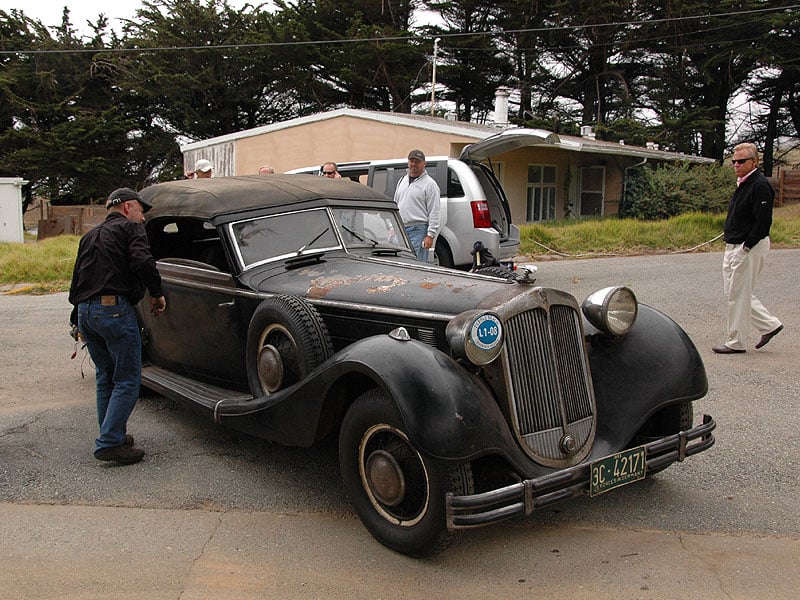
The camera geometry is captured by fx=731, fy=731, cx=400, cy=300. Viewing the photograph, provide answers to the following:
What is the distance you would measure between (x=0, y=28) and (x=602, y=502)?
39655 mm

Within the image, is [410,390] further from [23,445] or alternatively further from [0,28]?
[0,28]

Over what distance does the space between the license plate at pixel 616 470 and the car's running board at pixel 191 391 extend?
6.55ft

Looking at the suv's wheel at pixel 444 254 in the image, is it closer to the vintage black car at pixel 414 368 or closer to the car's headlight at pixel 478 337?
the vintage black car at pixel 414 368

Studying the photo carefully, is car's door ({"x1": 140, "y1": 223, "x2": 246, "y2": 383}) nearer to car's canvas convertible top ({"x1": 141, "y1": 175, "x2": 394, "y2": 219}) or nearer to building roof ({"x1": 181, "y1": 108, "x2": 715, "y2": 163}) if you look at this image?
car's canvas convertible top ({"x1": 141, "y1": 175, "x2": 394, "y2": 219})

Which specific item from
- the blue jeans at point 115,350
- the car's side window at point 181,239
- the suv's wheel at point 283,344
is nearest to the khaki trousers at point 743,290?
the suv's wheel at point 283,344

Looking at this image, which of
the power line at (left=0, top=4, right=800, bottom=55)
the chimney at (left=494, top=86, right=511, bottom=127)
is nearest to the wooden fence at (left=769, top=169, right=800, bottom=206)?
the power line at (left=0, top=4, right=800, bottom=55)

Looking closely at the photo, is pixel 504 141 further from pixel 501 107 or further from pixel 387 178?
pixel 501 107

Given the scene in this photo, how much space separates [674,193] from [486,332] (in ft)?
67.6

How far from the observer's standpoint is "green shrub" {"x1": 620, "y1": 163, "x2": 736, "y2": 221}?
22016 mm

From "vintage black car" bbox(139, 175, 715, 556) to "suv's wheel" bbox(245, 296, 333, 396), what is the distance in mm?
11

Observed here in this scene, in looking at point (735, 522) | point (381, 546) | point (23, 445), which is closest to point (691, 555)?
point (735, 522)

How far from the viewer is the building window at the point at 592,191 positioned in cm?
2373

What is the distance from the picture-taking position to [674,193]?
2212 cm

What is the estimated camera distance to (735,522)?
147 inches
